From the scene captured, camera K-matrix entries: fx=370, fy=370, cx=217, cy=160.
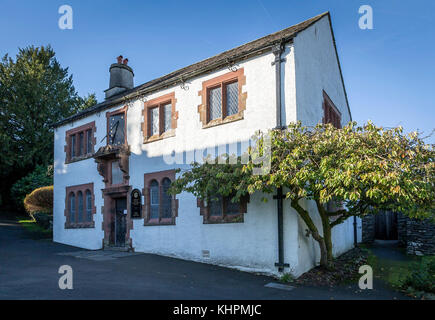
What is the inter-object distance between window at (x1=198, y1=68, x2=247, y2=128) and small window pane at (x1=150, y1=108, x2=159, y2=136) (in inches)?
92.9

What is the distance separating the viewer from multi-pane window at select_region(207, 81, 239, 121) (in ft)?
39.8

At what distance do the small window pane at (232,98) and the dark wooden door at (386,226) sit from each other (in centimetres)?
1258

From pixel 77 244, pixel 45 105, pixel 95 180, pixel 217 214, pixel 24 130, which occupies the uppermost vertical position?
pixel 45 105

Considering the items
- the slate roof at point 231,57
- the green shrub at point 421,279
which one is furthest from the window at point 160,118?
the green shrub at point 421,279

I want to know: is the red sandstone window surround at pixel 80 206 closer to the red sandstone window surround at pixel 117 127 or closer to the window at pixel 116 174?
the window at pixel 116 174

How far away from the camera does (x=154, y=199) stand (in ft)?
45.8

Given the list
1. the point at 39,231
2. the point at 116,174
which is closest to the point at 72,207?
the point at 116,174

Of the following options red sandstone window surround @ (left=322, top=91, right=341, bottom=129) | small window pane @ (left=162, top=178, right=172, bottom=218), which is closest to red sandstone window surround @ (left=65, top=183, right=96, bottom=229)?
small window pane @ (left=162, top=178, right=172, bottom=218)

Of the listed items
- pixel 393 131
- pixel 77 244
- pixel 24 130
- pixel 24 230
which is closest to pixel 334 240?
pixel 393 131

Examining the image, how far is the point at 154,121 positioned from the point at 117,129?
85.2 inches

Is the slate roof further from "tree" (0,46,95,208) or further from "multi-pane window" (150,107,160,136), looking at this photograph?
"tree" (0,46,95,208)

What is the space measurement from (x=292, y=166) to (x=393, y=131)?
2.58 metres

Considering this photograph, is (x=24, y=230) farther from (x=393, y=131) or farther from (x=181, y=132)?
(x=393, y=131)

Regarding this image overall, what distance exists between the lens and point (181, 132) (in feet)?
43.4
